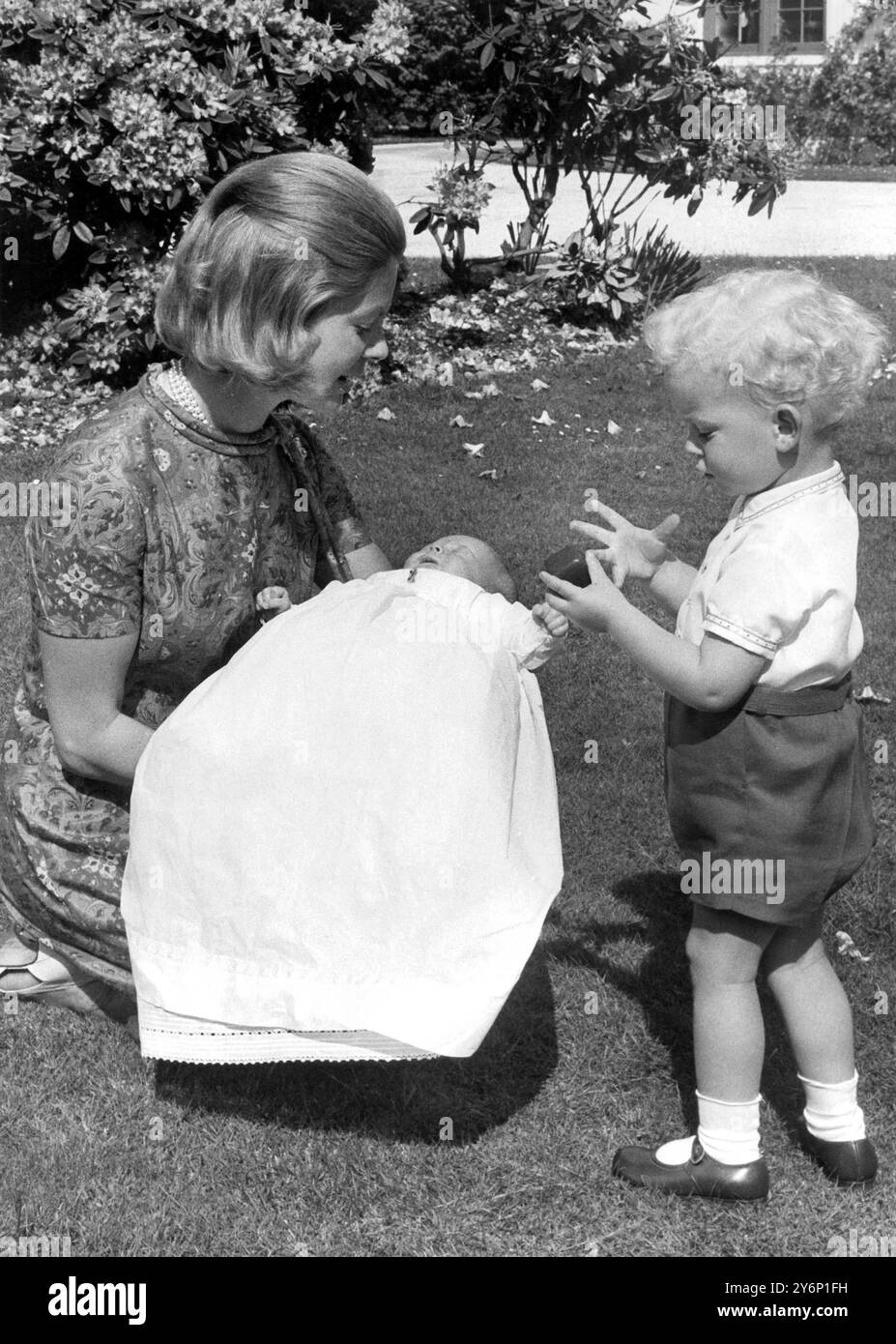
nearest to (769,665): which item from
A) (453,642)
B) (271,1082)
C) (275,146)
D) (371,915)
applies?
(453,642)

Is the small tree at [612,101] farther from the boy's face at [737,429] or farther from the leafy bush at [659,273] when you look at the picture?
the boy's face at [737,429]

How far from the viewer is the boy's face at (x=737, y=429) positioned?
8.37 feet

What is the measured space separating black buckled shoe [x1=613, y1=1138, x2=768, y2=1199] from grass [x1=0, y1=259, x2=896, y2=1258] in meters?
0.03

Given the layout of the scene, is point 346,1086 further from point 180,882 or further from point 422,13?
point 422,13

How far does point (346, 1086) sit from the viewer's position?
10.4 feet

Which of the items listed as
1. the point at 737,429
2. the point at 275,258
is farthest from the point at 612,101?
the point at 737,429

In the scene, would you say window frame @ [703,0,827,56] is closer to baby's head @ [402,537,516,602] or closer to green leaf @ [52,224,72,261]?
green leaf @ [52,224,72,261]

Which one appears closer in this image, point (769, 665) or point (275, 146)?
point (769, 665)

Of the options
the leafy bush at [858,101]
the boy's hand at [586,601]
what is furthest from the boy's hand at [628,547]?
the leafy bush at [858,101]

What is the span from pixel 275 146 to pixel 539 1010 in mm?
5191

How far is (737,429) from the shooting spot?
101 inches

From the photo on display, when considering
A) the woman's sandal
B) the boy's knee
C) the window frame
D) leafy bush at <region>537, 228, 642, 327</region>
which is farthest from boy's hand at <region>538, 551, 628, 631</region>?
the window frame

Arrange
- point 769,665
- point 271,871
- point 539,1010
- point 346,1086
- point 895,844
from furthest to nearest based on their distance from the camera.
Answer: point 895,844 < point 539,1010 < point 346,1086 < point 271,871 < point 769,665

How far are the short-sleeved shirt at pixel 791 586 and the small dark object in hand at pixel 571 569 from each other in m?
0.22
